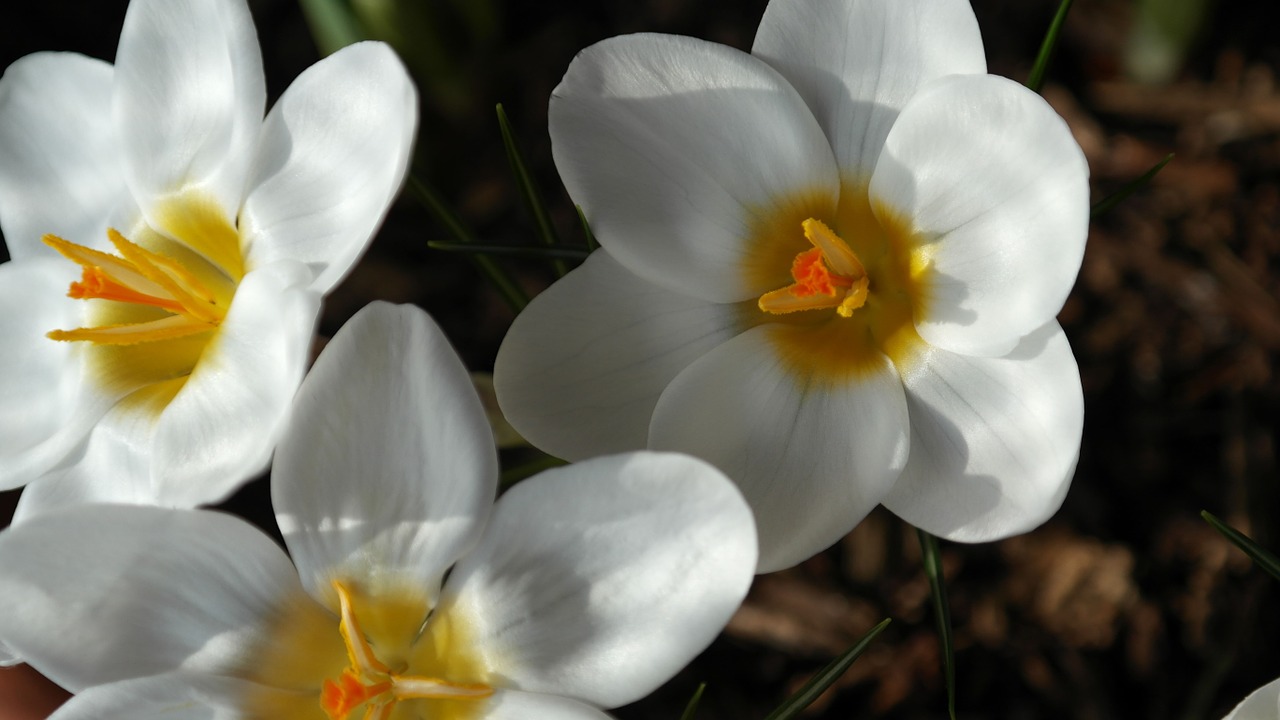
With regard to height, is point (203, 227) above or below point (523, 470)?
above

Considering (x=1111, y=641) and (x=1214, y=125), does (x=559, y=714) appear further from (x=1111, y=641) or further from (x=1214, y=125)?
(x=1214, y=125)

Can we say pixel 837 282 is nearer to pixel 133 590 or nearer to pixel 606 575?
pixel 606 575

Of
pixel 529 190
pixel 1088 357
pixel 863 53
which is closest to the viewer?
pixel 863 53

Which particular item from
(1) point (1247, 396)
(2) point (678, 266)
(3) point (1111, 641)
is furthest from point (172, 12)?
(1) point (1247, 396)

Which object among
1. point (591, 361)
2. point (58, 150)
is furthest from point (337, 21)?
point (591, 361)

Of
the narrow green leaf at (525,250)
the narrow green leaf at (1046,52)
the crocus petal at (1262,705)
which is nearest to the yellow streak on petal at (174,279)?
the narrow green leaf at (525,250)

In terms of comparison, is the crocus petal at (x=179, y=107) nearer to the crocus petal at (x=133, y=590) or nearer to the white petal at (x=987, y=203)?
the crocus petal at (x=133, y=590)
